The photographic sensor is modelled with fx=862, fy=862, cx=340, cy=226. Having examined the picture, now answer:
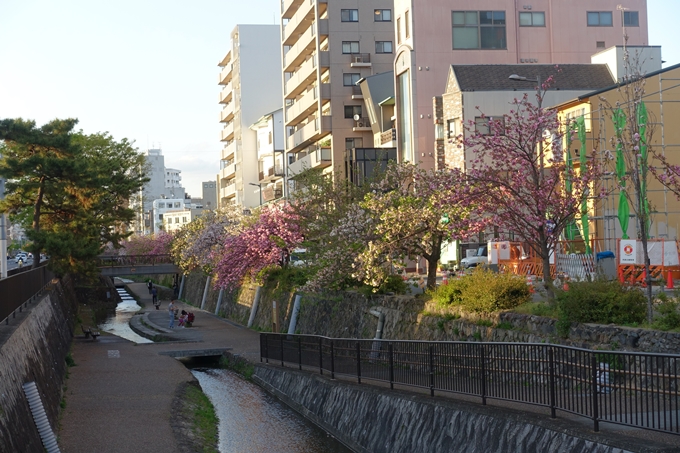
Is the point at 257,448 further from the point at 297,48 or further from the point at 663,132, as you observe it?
the point at 297,48

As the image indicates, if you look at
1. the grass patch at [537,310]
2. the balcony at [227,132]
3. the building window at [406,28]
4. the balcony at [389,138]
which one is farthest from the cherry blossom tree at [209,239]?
the grass patch at [537,310]

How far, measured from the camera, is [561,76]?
45438 mm

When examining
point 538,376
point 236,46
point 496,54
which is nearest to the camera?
point 538,376

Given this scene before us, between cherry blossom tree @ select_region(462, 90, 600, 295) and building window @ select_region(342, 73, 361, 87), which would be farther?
building window @ select_region(342, 73, 361, 87)

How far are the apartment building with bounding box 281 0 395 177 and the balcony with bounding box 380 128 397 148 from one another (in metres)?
5.47

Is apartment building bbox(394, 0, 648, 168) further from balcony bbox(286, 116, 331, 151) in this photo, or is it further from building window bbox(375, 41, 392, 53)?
building window bbox(375, 41, 392, 53)

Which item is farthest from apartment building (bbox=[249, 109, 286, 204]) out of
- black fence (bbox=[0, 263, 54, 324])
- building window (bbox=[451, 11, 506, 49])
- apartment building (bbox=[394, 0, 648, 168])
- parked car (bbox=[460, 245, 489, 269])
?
black fence (bbox=[0, 263, 54, 324])

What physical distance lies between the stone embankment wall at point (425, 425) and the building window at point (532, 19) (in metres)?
34.3

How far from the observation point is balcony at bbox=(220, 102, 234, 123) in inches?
4030

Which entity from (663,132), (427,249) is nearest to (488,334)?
(427,249)

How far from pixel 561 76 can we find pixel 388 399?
1286 inches

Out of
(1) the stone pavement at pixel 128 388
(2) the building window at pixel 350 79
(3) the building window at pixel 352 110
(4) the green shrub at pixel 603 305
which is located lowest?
(1) the stone pavement at pixel 128 388

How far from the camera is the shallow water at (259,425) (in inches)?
765

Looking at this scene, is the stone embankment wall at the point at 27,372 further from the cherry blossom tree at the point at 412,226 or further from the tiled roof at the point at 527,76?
the tiled roof at the point at 527,76
